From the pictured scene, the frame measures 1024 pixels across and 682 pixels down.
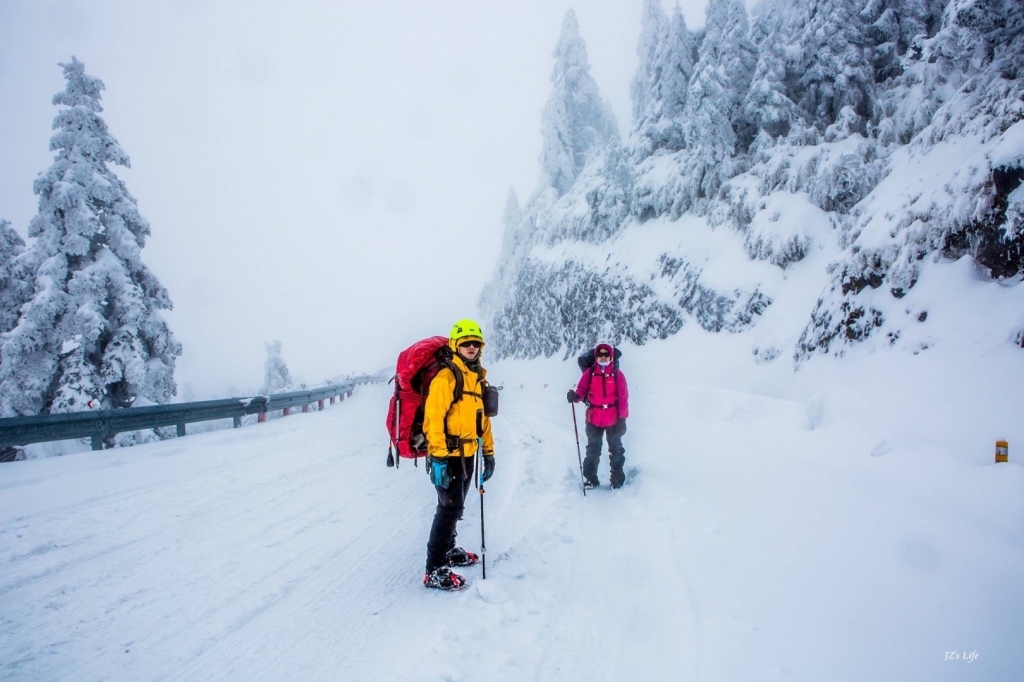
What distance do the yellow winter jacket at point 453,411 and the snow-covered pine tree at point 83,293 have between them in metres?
15.1

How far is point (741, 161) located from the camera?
21.7m

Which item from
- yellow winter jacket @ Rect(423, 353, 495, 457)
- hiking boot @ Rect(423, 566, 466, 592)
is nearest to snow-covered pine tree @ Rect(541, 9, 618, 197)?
yellow winter jacket @ Rect(423, 353, 495, 457)

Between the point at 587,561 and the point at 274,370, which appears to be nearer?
the point at 587,561

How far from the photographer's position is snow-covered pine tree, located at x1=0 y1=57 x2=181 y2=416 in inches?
542

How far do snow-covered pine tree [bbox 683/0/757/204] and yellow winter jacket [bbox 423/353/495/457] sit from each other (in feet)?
71.0

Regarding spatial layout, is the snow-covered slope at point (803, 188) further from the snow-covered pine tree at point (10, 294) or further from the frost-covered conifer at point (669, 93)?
the snow-covered pine tree at point (10, 294)

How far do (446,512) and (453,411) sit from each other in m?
0.97

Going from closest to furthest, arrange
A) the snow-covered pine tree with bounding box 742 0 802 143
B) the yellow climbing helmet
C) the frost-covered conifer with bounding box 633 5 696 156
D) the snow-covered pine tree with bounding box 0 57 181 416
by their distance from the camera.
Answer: the yellow climbing helmet, the snow-covered pine tree with bounding box 0 57 181 416, the snow-covered pine tree with bounding box 742 0 802 143, the frost-covered conifer with bounding box 633 5 696 156

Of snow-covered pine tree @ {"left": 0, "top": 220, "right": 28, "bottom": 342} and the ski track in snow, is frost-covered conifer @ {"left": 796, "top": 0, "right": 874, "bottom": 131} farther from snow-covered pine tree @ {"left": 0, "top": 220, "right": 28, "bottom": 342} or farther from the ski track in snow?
snow-covered pine tree @ {"left": 0, "top": 220, "right": 28, "bottom": 342}

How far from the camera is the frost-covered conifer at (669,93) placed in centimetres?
2673

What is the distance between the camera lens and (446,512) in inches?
166

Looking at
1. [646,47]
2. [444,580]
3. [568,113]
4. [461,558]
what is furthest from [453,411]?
[646,47]

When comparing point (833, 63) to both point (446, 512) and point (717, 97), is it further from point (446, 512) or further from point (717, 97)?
point (446, 512)

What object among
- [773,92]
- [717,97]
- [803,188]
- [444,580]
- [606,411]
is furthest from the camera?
[717,97]
